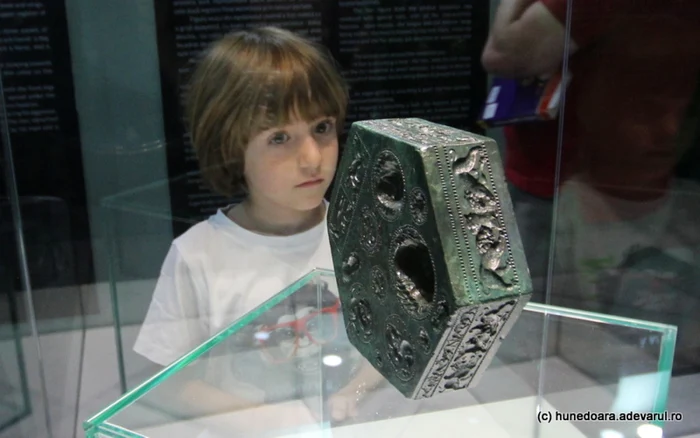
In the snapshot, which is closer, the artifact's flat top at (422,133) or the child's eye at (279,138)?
the artifact's flat top at (422,133)

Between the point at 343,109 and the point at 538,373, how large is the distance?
78cm

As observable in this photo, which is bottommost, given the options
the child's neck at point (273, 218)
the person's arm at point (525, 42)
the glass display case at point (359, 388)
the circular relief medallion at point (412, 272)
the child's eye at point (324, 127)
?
the glass display case at point (359, 388)

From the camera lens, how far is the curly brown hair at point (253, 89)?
1.41 meters

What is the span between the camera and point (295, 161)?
1.40 metres

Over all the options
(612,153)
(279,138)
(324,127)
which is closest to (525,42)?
(612,153)

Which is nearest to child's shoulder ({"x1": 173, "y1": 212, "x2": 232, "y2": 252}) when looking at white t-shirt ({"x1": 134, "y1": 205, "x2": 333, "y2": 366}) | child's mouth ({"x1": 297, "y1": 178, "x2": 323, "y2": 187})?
white t-shirt ({"x1": 134, "y1": 205, "x2": 333, "y2": 366})

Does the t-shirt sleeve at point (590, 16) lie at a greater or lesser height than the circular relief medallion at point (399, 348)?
greater

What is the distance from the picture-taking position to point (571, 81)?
167cm

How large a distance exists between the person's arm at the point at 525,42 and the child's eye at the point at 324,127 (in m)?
0.43

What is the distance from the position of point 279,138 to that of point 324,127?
104 millimetres

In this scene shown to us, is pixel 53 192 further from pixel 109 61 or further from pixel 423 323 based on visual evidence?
pixel 423 323

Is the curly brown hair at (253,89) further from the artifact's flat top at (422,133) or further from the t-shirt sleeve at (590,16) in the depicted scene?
the t-shirt sleeve at (590,16)

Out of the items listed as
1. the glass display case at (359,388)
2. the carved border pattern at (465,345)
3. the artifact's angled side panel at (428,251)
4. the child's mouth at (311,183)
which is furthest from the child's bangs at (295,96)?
the carved border pattern at (465,345)

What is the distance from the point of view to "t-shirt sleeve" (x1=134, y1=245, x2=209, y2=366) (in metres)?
1.61
